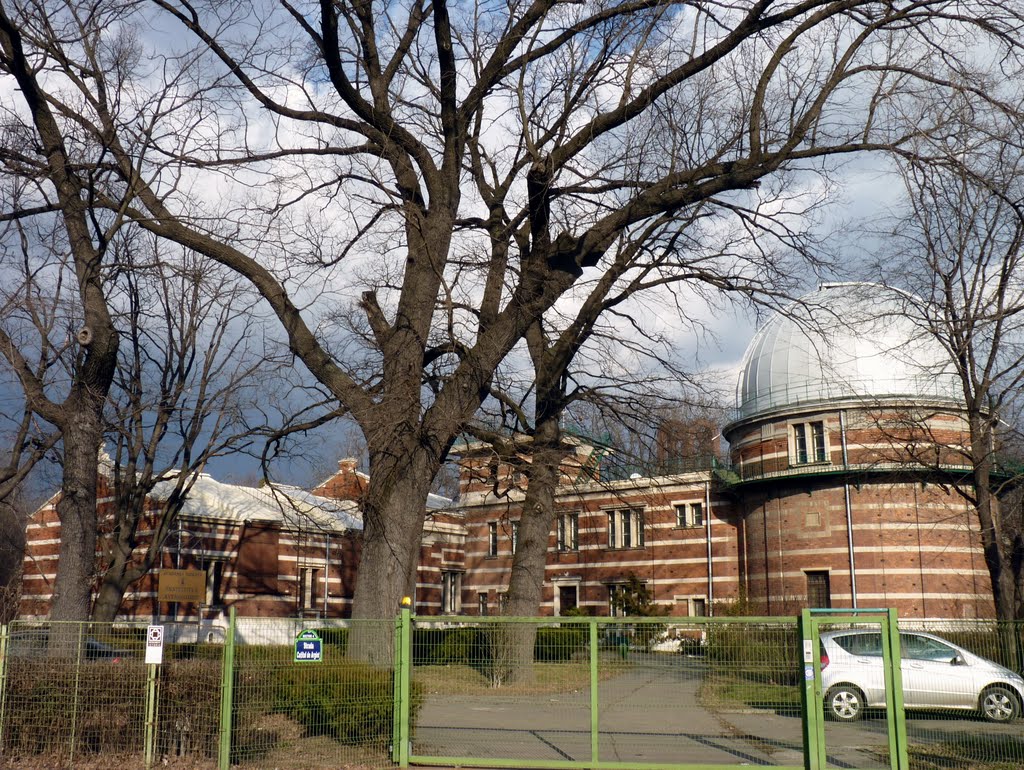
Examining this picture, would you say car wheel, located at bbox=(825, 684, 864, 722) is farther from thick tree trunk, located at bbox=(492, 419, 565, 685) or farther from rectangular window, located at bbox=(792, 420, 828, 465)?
rectangular window, located at bbox=(792, 420, 828, 465)

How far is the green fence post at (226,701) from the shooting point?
432 inches

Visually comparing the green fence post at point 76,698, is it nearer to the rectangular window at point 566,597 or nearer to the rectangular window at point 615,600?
the rectangular window at point 615,600

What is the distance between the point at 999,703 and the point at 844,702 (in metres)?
2.48

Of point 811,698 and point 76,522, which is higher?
point 76,522

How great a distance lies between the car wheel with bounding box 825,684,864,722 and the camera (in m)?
13.3

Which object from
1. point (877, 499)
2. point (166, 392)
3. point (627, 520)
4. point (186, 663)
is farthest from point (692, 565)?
point (186, 663)

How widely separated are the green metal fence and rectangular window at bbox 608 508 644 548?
34121 mm

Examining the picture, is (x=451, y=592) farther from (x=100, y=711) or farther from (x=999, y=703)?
(x=100, y=711)

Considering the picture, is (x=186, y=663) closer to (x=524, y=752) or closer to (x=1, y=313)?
(x=524, y=752)

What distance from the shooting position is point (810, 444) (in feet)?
129

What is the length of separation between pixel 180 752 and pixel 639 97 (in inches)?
418

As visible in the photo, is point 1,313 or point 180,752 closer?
point 180,752

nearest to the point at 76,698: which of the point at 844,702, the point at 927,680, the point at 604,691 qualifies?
the point at 604,691

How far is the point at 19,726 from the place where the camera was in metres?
11.4
